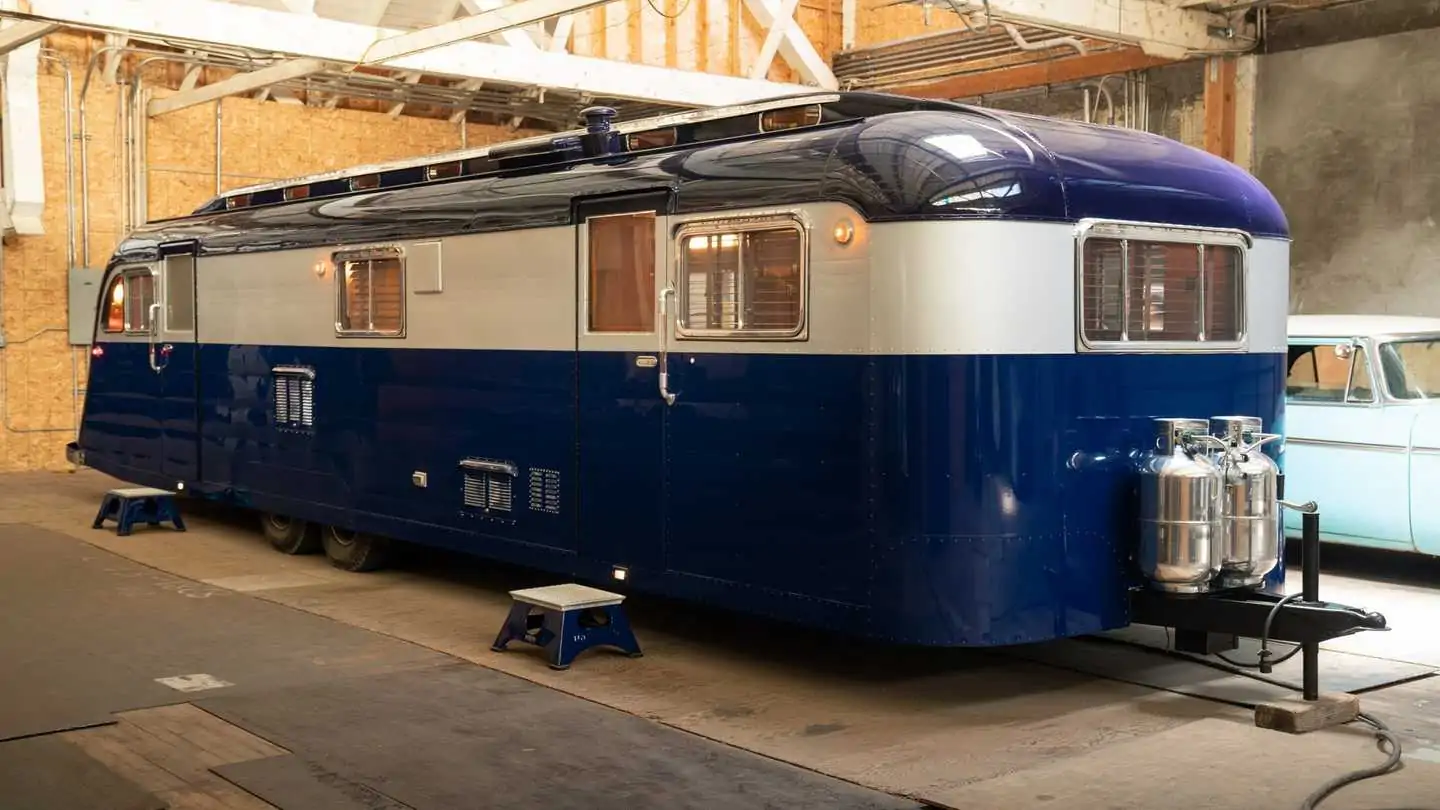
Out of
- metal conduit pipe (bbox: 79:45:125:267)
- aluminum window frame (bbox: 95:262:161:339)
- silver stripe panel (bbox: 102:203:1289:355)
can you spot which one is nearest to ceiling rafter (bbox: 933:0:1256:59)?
silver stripe panel (bbox: 102:203:1289:355)

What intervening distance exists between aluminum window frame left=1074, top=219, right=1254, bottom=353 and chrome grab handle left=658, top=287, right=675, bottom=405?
6.48ft

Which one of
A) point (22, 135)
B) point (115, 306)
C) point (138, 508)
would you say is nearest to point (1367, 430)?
point (138, 508)

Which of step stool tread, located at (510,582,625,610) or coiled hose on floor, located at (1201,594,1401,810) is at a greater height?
step stool tread, located at (510,582,625,610)

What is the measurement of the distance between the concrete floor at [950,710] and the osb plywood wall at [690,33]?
8809 millimetres

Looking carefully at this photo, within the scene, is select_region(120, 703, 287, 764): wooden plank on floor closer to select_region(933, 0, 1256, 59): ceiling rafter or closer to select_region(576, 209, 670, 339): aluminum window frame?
select_region(576, 209, 670, 339): aluminum window frame

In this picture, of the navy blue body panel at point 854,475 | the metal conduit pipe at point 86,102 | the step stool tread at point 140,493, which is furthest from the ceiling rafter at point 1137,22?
the metal conduit pipe at point 86,102

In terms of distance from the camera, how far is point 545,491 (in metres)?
8.17

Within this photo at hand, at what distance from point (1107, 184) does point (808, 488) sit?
6.20 ft

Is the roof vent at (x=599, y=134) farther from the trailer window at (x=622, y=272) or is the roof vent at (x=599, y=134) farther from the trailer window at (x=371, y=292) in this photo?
the trailer window at (x=371, y=292)

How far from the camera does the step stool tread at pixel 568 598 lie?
7402 mm

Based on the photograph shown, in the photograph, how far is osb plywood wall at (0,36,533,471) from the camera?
16.3 meters

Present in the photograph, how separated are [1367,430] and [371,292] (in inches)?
259

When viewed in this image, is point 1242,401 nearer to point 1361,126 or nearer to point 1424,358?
A: point 1424,358

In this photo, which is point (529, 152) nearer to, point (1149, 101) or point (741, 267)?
point (741, 267)
